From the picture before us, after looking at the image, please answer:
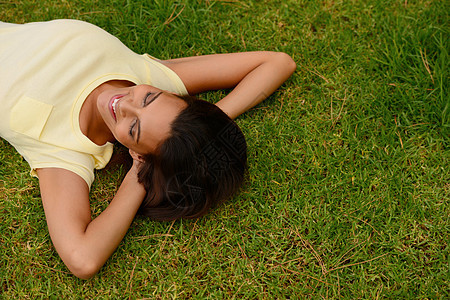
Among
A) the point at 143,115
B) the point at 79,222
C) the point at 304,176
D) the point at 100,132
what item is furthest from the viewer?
the point at 304,176

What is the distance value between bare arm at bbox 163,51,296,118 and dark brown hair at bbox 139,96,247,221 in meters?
0.40

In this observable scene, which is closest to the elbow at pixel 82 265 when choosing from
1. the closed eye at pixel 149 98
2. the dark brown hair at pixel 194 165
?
the dark brown hair at pixel 194 165

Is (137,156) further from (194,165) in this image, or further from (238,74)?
(238,74)

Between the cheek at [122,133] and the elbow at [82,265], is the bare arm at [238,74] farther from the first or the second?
the elbow at [82,265]

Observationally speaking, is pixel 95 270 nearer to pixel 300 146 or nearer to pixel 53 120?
pixel 53 120

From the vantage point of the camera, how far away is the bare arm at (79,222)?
202 cm

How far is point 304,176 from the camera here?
245 cm

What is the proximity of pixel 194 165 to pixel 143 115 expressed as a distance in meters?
0.33

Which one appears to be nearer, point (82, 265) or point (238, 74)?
point (82, 265)

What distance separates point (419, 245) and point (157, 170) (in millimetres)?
1496

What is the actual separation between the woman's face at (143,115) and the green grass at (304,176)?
0.53 meters

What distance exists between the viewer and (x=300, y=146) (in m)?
2.53

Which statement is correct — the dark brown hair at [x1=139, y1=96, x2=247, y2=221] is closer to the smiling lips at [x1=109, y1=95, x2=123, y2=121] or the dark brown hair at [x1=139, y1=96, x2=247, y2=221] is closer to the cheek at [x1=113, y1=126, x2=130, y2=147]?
the cheek at [x1=113, y1=126, x2=130, y2=147]

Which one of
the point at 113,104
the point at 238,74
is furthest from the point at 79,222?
the point at 238,74
